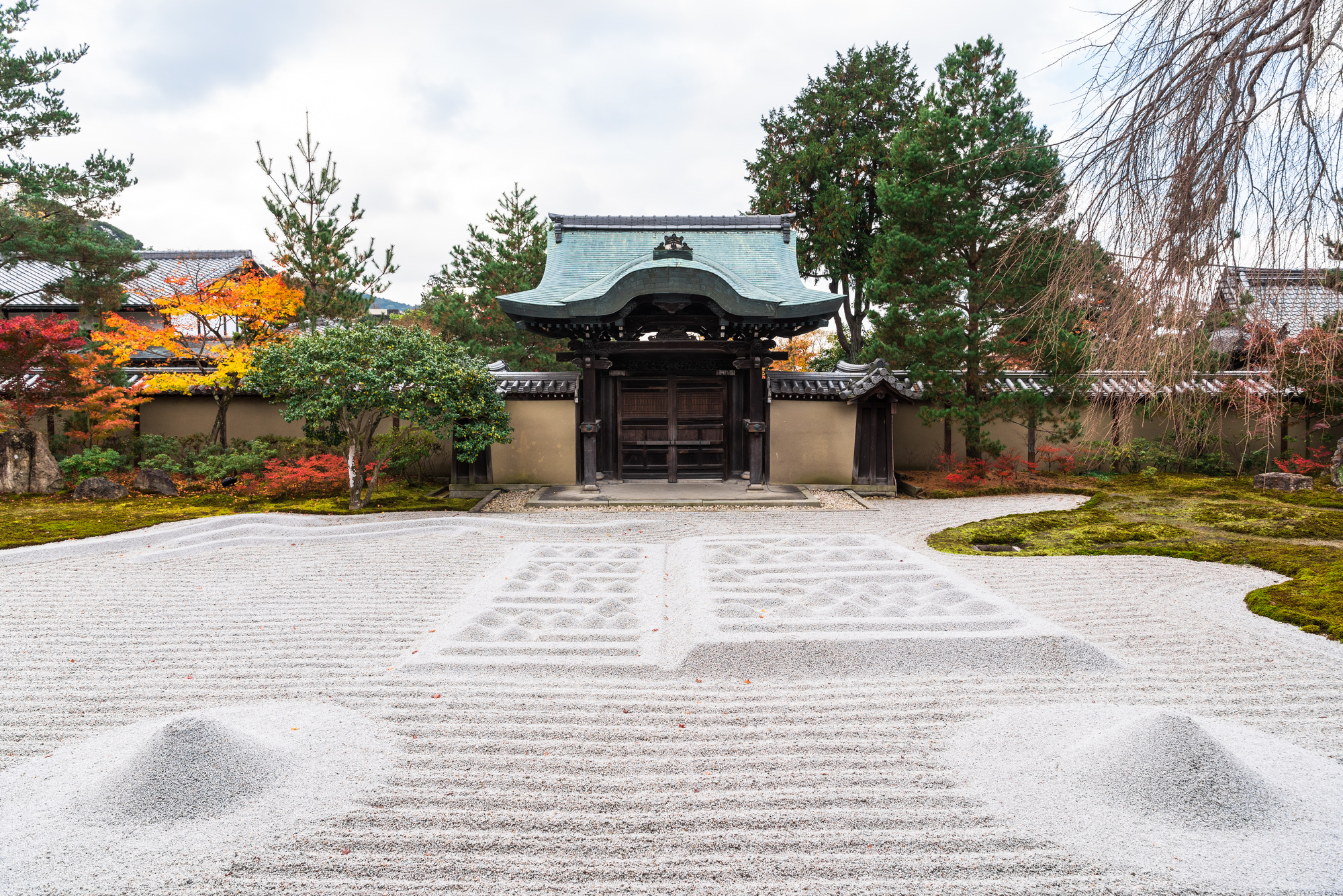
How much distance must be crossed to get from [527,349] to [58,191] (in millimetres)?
9883

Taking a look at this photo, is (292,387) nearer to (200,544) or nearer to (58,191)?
(200,544)

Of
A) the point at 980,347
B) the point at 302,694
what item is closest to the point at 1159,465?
the point at 980,347

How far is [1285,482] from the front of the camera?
1131cm

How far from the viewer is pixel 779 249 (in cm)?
1400

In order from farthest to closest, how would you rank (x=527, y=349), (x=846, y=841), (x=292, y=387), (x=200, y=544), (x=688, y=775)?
(x=527, y=349)
(x=292, y=387)
(x=200, y=544)
(x=688, y=775)
(x=846, y=841)

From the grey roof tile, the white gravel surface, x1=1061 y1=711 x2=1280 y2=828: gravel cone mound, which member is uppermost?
the grey roof tile

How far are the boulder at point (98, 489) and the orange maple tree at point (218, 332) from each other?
236 centimetres

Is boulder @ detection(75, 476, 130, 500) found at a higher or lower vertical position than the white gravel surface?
higher

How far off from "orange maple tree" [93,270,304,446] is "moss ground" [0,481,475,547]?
96.4 inches

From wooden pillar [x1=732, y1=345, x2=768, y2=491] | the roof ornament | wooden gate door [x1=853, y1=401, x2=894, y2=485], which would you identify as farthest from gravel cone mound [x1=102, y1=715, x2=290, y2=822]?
wooden gate door [x1=853, y1=401, x2=894, y2=485]

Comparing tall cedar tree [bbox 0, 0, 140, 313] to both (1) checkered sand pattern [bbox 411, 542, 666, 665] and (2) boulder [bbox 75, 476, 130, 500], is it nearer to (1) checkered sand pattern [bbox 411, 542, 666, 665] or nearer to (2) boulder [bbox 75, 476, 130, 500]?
(2) boulder [bbox 75, 476, 130, 500]

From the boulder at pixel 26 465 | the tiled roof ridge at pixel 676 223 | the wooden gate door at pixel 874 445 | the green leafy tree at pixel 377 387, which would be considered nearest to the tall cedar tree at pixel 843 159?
the tiled roof ridge at pixel 676 223

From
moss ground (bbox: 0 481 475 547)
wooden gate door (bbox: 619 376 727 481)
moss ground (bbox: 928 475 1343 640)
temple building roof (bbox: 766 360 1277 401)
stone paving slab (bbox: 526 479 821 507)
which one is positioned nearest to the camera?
moss ground (bbox: 928 475 1343 640)

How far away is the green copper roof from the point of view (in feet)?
35.8
